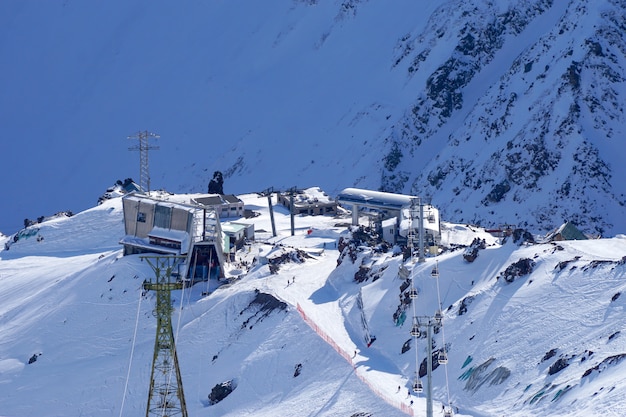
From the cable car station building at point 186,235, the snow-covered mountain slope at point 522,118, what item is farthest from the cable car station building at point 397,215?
the snow-covered mountain slope at point 522,118

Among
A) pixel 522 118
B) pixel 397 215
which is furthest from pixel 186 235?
pixel 522 118

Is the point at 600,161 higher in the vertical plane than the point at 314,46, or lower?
lower

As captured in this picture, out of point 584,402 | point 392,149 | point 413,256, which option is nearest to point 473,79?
point 392,149

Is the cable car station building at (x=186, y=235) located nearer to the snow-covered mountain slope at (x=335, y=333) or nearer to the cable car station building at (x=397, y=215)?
the snow-covered mountain slope at (x=335, y=333)

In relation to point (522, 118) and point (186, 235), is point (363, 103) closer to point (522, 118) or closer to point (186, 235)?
point (522, 118)

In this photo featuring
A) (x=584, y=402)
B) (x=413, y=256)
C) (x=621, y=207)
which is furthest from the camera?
(x=621, y=207)

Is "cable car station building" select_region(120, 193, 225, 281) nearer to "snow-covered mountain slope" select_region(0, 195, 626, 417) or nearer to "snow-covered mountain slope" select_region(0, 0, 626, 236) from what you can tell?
"snow-covered mountain slope" select_region(0, 195, 626, 417)

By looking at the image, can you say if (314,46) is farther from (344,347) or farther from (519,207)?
(344,347)
